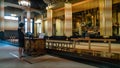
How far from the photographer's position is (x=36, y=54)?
759 cm

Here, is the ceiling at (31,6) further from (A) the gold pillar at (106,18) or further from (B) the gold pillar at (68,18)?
(A) the gold pillar at (106,18)

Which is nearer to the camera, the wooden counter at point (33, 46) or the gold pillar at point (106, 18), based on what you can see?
the wooden counter at point (33, 46)

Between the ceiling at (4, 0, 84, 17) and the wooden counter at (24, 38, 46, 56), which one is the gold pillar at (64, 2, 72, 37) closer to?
the ceiling at (4, 0, 84, 17)

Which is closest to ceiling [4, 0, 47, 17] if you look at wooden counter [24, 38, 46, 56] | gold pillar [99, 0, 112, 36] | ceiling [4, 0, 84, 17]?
ceiling [4, 0, 84, 17]

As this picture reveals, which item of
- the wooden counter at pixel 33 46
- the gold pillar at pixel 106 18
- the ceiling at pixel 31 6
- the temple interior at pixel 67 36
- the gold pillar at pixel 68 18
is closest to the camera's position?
the temple interior at pixel 67 36

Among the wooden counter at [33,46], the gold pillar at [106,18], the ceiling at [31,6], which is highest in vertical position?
the ceiling at [31,6]

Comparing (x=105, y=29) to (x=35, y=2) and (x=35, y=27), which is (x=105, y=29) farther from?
(x=35, y=27)

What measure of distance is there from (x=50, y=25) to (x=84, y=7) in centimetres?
543

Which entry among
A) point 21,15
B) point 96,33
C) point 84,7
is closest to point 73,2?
point 84,7

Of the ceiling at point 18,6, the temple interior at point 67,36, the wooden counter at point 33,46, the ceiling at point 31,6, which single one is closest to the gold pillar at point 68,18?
the temple interior at point 67,36

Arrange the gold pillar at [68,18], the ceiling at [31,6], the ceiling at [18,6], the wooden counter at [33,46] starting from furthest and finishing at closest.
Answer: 1. the ceiling at [18,6]
2. the ceiling at [31,6]
3. the gold pillar at [68,18]
4. the wooden counter at [33,46]

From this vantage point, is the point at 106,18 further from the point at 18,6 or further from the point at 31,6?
the point at 18,6

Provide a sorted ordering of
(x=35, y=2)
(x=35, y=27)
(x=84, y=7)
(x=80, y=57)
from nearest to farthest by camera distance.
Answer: (x=80, y=57)
(x=84, y=7)
(x=35, y=2)
(x=35, y=27)

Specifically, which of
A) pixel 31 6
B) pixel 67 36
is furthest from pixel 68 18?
pixel 31 6
